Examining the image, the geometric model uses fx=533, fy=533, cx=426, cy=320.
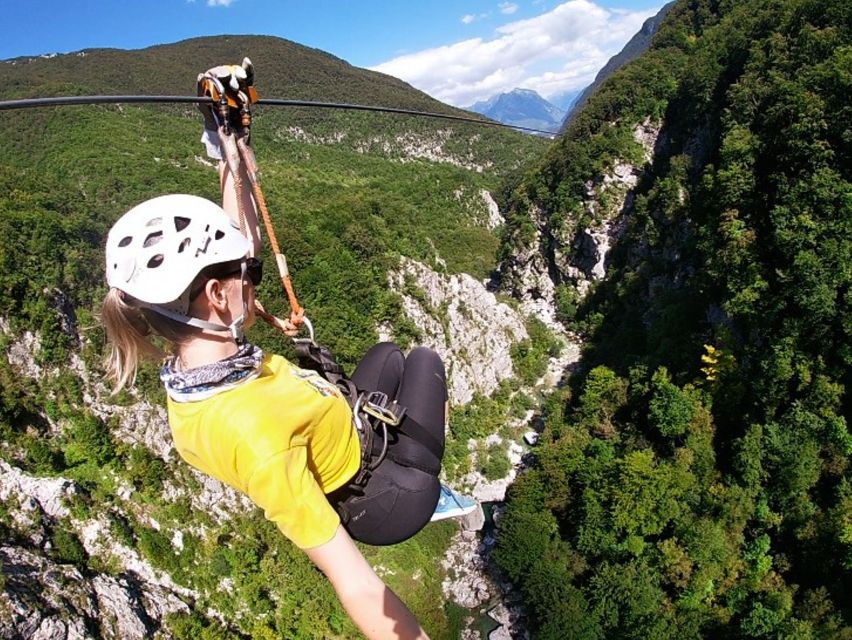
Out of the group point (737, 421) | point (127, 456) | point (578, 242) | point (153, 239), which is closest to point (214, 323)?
point (153, 239)

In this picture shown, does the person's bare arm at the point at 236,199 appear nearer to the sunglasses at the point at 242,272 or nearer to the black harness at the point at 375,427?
the sunglasses at the point at 242,272

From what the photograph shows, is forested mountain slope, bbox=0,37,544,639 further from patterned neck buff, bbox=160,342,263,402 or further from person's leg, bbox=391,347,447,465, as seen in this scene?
person's leg, bbox=391,347,447,465

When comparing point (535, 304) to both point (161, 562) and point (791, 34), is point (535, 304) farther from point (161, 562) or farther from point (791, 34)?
point (161, 562)

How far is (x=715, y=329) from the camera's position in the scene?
24.9 meters

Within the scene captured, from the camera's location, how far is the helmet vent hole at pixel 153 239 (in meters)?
2.22

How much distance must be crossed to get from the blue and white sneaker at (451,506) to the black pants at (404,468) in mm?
690

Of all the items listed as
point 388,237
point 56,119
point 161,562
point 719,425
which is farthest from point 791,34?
point 56,119

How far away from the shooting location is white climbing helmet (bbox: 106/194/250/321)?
2.09m

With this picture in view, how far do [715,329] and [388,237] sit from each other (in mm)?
21714

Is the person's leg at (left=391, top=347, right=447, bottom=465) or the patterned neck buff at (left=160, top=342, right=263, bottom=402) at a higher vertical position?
the patterned neck buff at (left=160, top=342, right=263, bottom=402)

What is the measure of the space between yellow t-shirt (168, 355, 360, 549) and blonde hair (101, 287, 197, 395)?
0.76 ft

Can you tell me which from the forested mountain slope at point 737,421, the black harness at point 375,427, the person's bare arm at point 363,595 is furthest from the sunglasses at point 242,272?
the forested mountain slope at point 737,421

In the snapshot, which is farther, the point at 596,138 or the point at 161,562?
the point at 596,138

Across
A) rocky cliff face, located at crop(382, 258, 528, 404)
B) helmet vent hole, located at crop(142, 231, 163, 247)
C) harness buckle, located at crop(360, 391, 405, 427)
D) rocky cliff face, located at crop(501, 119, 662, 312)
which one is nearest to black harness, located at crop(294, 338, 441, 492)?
harness buckle, located at crop(360, 391, 405, 427)
